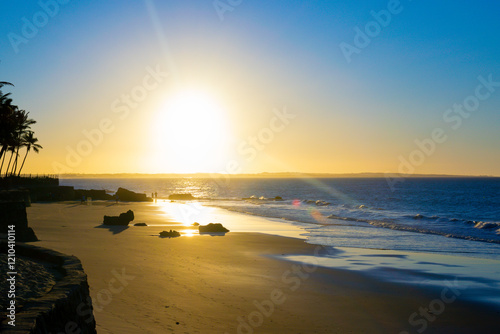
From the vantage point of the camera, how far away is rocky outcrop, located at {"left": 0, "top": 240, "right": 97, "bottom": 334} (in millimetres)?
5184

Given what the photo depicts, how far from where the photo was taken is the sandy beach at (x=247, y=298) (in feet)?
30.3

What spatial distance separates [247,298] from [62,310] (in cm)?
614

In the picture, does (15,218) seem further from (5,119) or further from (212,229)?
(5,119)

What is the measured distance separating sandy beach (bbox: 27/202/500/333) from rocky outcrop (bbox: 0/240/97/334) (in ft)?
4.08

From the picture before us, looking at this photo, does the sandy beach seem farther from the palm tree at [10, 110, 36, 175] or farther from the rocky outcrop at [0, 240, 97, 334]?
the palm tree at [10, 110, 36, 175]

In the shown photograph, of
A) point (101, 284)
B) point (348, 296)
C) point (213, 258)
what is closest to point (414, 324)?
point (348, 296)

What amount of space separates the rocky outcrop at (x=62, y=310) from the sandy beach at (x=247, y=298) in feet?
4.08

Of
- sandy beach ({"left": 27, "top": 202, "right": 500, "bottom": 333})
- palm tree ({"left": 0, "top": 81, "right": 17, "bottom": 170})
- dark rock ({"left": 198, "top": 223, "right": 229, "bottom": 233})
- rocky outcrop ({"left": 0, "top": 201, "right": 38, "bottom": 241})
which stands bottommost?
sandy beach ({"left": 27, "top": 202, "right": 500, "bottom": 333})

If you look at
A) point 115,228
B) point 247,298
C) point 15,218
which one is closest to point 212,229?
point 115,228

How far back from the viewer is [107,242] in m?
20.6

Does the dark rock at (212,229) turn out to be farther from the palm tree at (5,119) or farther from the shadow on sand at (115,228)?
the palm tree at (5,119)

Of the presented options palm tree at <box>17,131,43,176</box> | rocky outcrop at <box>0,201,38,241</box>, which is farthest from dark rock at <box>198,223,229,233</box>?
palm tree at <box>17,131,43,176</box>

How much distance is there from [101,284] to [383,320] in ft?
24.7

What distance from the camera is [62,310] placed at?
602cm
